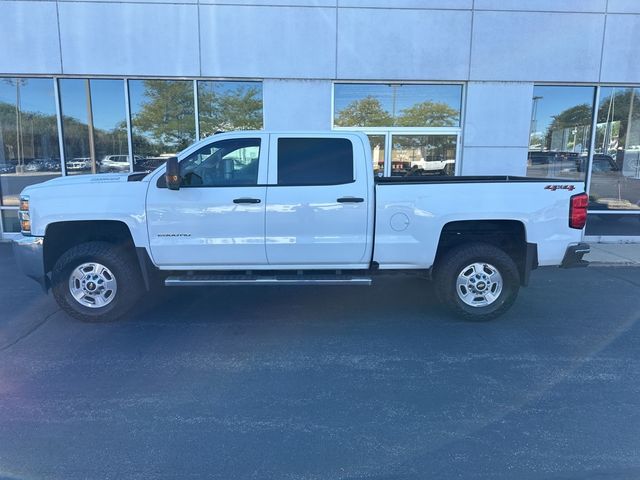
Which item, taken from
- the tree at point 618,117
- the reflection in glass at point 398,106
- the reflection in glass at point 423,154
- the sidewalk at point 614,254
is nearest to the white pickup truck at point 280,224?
the sidewalk at point 614,254

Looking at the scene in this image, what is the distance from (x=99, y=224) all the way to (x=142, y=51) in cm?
548

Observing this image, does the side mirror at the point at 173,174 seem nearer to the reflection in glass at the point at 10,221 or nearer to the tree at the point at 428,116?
the tree at the point at 428,116

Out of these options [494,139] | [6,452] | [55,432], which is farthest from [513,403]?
[494,139]

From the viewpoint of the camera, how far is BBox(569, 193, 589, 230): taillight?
490 cm

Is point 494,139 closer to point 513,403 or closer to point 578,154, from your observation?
point 578,154

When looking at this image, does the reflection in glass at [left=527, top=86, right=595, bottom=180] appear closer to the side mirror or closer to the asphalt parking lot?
the asphalt parking lot

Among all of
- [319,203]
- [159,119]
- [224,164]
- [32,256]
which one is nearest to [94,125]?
[159,119]

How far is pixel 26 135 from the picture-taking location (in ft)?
32.0

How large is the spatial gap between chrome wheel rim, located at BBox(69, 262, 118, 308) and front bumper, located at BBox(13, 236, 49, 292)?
32 cm

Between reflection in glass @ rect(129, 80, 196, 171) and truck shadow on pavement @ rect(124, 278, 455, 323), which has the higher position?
reflection in glass @ rect(129, 80, 196, 171)

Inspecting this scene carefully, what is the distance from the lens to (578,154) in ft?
32.9

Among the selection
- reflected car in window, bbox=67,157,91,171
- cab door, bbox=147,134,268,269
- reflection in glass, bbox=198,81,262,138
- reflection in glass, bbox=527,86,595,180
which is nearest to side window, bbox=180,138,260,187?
cab door, bbox=147,134,268,269

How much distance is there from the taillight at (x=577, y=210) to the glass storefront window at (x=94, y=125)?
27.9 feet

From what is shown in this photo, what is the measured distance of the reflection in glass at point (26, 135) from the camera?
9438 millimetres
